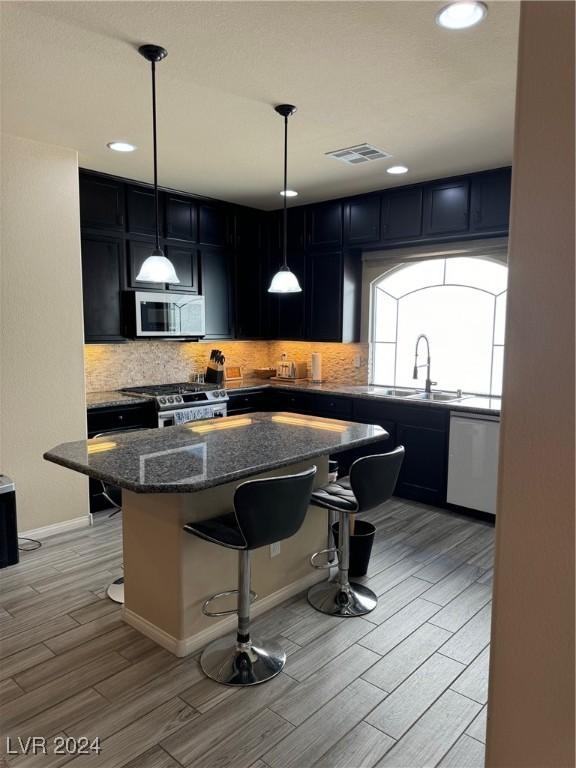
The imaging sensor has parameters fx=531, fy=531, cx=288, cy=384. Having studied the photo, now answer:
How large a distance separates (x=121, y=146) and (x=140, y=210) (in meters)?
1.00

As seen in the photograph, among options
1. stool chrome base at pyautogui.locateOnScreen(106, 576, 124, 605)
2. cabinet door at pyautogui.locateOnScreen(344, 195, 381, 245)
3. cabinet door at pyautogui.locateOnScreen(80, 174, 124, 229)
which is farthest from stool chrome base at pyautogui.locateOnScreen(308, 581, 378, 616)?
cabinet door at pyautogui.locateOnScreen(80, 174, 124, 229)

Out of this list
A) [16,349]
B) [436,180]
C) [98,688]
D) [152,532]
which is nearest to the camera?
[98,688]

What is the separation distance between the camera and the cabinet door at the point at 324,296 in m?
5.34

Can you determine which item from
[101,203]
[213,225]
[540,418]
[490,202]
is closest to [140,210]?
[101,203]

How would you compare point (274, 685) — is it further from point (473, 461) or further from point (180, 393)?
point (180, 393)

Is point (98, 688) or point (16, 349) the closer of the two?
point (98, 688)

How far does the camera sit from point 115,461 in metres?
2.31

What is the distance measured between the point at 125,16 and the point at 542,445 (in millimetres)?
2275

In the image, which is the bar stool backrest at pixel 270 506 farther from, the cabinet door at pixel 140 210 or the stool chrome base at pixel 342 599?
the cabinet door at pixel 140 210

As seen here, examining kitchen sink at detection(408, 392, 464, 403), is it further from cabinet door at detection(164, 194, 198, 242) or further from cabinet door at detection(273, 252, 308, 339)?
cabinet door at detection(164, 194, 198, 242)

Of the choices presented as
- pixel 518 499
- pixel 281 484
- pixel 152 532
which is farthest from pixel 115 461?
pixel 518 499

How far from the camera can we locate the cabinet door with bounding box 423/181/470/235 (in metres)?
4.34

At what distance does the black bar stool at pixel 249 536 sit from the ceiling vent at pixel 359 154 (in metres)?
2.48

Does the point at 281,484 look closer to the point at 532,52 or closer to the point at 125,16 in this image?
the point at 532,52
